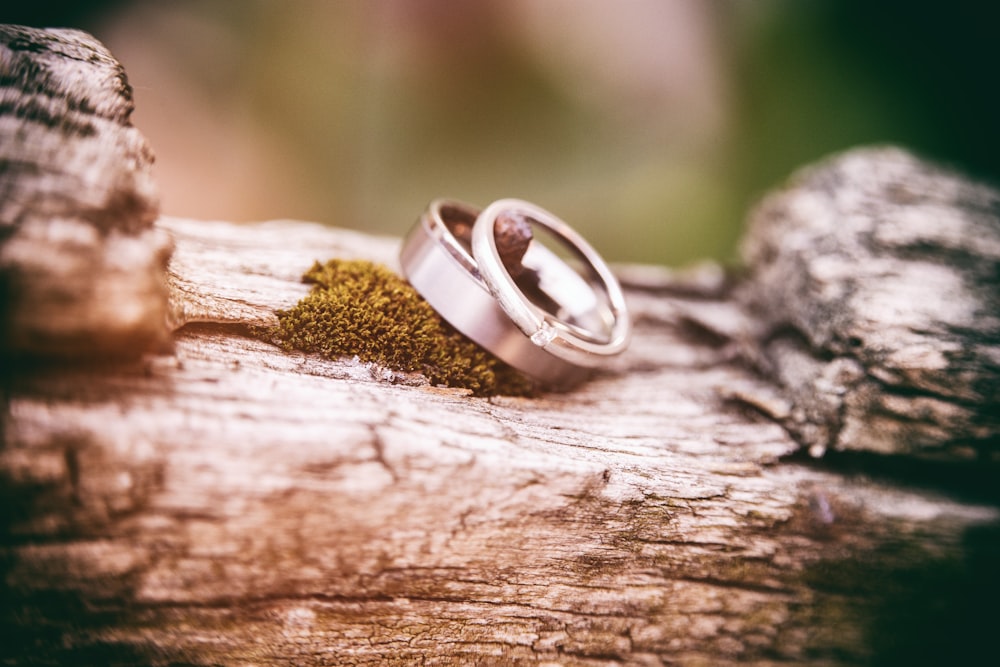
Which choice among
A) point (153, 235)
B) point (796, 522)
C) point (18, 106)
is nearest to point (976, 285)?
point (796, 522)

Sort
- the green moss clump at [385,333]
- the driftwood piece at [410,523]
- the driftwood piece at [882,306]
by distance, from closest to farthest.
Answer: the driftwood piece at [410,523], the green moss clump at [385,333], the driftwood piece at [882,306]

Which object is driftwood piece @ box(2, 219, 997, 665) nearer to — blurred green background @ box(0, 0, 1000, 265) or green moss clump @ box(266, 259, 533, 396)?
green moss clump @ box(266, 259, 533, 396)

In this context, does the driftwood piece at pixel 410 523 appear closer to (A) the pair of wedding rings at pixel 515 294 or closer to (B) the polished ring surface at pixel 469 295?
(B) the polished ring surface at pixel 469 295

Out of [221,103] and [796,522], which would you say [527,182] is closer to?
[221,103]

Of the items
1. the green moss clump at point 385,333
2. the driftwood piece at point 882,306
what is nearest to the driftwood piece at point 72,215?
the green moss clump at point 385,333

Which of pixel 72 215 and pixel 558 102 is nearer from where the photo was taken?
pixel 72 215

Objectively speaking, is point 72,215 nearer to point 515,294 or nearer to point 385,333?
point 385,333

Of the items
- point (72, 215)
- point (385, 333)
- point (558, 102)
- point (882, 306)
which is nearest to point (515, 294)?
point (385, 333)
